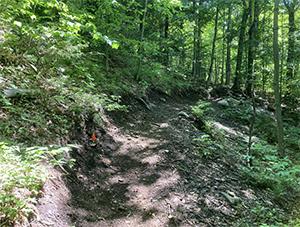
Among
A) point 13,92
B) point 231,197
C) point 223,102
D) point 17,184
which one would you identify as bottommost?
point 231,197

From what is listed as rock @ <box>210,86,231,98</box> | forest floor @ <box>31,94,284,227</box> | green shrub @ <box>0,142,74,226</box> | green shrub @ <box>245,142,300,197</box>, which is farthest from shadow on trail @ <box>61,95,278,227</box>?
rock @ <box>210,86,231,98</box>

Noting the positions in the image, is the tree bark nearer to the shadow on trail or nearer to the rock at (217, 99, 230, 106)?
the rock at (217, 99, 230, 106)

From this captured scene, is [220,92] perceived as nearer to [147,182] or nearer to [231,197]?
[231,197]

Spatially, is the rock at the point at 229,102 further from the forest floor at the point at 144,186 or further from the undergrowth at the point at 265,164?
the forest floor at the point at 144,186

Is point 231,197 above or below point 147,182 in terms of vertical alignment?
below

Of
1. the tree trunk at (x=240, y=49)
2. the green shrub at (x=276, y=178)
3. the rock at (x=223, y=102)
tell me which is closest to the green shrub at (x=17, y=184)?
the green shrub at (x=276, y=178)

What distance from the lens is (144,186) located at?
5.32 m

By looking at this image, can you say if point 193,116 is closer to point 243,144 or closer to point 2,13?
point 243,144

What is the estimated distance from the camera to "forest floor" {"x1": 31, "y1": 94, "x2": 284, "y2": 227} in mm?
4168

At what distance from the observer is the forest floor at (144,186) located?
417 cm

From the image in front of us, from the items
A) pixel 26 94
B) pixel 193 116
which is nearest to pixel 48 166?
pixel 26 94

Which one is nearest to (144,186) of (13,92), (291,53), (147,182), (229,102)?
(147,182)

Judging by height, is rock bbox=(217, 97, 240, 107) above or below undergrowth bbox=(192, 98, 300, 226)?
above

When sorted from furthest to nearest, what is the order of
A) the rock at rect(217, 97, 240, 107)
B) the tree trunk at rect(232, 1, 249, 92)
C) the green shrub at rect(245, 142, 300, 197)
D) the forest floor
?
1. the tree trunk at rect(232, 1, 249, 92)
2. the rock at rect(217, 97, 240, 107)
3. the green shrub at rect(245, 142, 300, 197)
4. the forest floor
